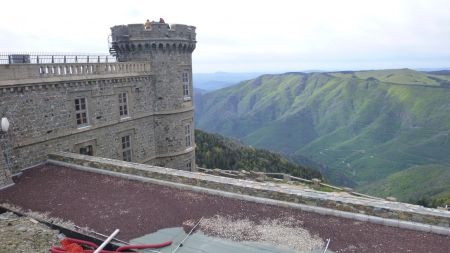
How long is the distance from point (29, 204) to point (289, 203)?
1046 cm

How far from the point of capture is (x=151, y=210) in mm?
13633

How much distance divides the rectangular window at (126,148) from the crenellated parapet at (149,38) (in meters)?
5.94

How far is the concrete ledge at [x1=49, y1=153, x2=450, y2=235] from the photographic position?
11.9m

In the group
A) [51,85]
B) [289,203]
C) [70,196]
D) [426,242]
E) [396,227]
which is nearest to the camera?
[426,242]

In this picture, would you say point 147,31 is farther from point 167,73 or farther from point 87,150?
point 87,150

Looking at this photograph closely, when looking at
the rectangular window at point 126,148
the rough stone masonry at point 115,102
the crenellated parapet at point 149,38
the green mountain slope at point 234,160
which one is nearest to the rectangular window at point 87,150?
the rough stone masonry at point 115,102

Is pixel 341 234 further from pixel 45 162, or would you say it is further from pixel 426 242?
pixel 45 162

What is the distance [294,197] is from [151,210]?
5.52m

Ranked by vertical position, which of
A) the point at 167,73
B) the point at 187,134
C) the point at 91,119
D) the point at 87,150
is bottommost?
the point at 187,134

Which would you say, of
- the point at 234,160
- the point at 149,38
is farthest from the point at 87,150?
the point at 234,160

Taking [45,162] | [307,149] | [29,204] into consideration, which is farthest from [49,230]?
[307,149]

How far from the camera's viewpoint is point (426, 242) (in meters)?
10.9

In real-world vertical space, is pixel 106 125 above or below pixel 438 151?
above

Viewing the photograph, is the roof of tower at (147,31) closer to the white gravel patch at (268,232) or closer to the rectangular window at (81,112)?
the rectangular window at (81,112)
